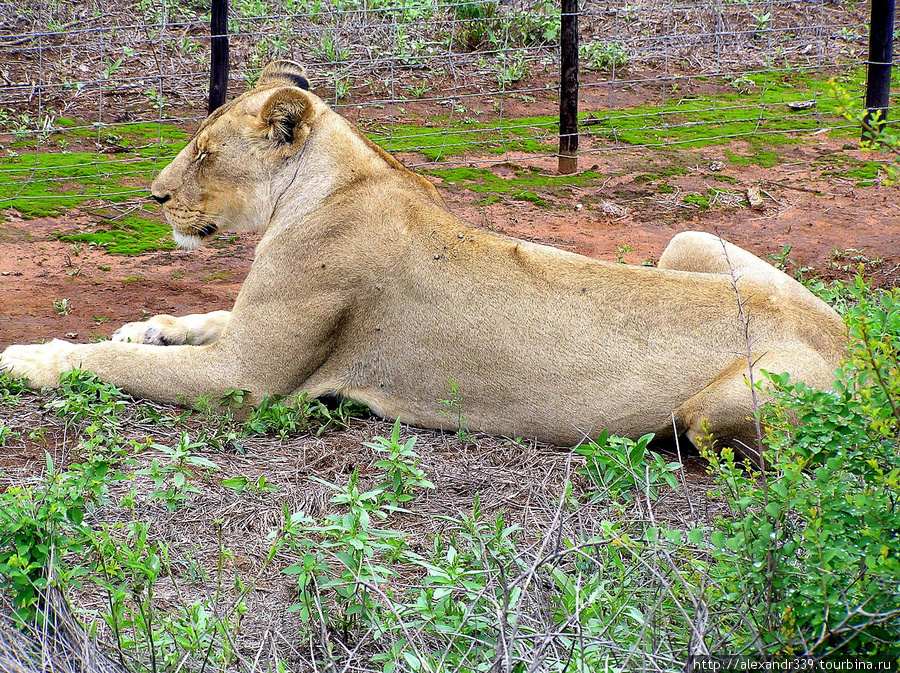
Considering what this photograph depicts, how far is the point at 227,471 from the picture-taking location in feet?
13.4

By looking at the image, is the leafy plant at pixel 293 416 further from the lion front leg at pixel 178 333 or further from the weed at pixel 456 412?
the lion front leg at pixel 178 333

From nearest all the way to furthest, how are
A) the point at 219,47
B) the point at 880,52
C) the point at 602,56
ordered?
the point at 219,47 → the point at 880,52 → the point at 602,56

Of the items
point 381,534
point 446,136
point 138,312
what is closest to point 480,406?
point 381,534

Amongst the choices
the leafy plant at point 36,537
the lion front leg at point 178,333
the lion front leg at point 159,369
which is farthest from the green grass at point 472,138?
the leafy plant at point 36,537

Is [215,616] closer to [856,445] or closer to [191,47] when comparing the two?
[856,445]

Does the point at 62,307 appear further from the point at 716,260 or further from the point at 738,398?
the point at 738,398

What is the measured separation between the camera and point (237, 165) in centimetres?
479

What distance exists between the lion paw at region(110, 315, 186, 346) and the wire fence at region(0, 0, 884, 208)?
326cm

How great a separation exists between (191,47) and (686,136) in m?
6.05

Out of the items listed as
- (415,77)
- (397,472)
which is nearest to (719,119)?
(415,77)

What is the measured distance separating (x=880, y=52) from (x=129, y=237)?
690cm

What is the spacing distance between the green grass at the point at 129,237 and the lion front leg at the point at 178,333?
207 centimetres

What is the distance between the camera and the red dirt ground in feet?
20.3

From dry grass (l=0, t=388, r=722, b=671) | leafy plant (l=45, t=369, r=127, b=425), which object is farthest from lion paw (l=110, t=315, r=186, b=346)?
dry grass (l=0, t=388, r=722, b=671)
